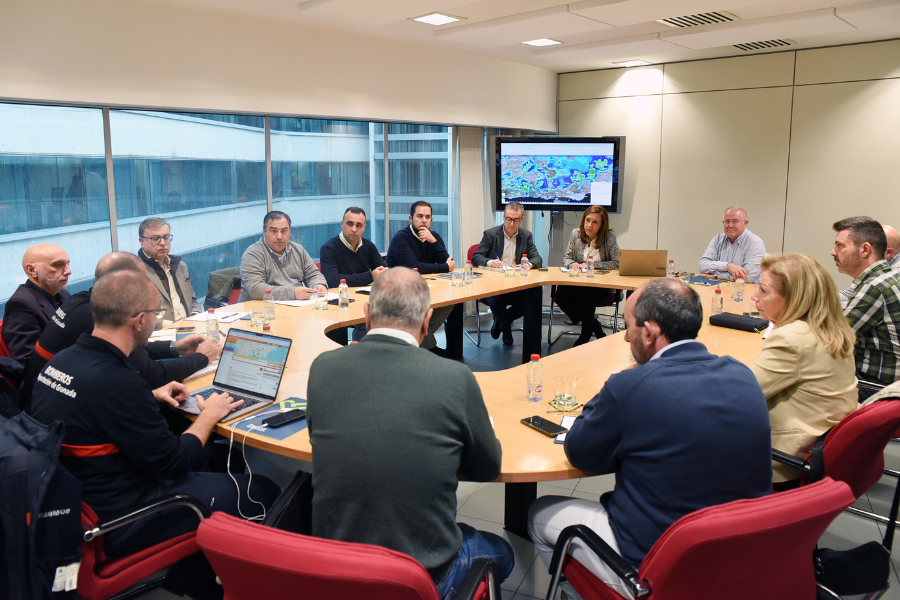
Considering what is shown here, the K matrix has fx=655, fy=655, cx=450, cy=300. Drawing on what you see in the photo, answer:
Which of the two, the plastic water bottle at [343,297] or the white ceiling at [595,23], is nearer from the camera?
the plastic water bottle at [343,297]

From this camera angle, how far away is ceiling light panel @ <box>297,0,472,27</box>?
4.43m

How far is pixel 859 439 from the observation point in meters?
2.20

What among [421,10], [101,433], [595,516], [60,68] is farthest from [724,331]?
[60,68]

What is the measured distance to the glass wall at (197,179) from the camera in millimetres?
4531

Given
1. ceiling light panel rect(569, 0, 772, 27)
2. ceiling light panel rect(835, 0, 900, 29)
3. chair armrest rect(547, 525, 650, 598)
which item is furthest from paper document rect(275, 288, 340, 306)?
ceiling light panel rect(835, 0, 900, 29)

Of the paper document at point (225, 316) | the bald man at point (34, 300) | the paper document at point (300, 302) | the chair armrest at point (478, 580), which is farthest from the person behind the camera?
the paper document at point (300, 302)

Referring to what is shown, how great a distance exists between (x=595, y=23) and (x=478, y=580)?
4538 millimetres

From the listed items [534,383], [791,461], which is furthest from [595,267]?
[791,461]

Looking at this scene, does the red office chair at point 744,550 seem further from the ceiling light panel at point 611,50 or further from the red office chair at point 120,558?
the ceiling light panel at point 611,50

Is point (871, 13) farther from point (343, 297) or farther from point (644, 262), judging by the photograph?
point (343, 297)

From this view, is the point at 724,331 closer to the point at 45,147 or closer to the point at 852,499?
the point at 852,499

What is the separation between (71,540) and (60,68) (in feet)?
11.6

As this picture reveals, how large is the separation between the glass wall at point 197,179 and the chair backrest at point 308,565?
4124mm

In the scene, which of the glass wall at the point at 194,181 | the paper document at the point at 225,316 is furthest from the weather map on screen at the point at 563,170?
the paper document at the point at 225,316
